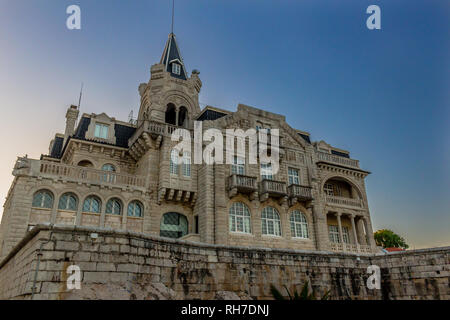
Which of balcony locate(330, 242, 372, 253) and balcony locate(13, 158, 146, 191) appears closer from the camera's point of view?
balcony locate(13, 158, 146, 191)

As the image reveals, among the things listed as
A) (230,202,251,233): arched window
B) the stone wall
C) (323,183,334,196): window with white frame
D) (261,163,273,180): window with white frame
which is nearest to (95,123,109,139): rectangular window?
(230,202,251,233): arched window

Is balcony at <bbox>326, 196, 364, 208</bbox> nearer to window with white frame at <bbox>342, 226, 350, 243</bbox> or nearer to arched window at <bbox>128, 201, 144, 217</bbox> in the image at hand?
window with white frame at <bbox>342, 226, 350, 243</bbox>

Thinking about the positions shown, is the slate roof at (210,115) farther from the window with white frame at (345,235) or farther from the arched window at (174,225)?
the window with white frame at (345,235)

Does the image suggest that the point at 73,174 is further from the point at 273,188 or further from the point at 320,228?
the point at 320,228

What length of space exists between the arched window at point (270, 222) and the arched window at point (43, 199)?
1443cm

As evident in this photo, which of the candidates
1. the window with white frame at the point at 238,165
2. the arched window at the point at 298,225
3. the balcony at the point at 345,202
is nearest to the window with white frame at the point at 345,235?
the balcony at the point at 345,202

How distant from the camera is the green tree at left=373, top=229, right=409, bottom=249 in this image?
185 ft

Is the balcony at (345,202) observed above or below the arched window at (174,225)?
above

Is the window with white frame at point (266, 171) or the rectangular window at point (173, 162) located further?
the window with white frame at point (266, 171)

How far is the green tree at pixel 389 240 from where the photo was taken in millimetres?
56531

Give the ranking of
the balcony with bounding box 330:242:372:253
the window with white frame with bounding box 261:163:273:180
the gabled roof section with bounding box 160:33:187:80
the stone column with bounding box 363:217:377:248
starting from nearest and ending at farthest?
the window with white frame with bounding box 261:163:273:180
the balcony with bounding box 330:242:372:253
the stone column with bounding box 363:217:377:248
the gabled roof section with bounding box 160:33:187:80

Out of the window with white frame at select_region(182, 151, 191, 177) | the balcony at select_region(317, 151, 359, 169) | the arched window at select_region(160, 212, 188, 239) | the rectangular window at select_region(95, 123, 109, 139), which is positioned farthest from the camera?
the balcony at select_region(317, 151, 359, 169)

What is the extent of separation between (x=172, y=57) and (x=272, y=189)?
1677 centimetres

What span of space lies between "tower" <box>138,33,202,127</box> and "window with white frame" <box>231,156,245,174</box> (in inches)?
242
